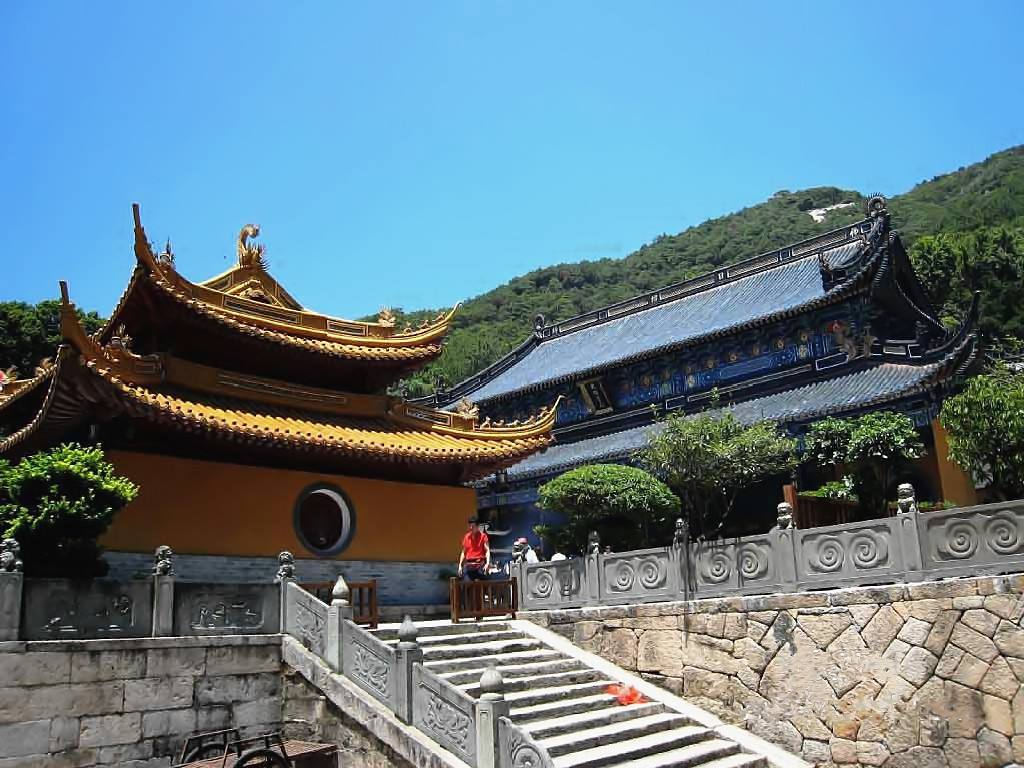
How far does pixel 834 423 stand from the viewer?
49.4ft

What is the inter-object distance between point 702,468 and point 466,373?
4250 cm

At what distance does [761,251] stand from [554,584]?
2402 inches

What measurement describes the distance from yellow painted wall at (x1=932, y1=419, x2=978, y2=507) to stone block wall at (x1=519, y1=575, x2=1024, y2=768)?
853 centimetres

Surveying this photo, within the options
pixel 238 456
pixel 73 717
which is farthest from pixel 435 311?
pixel 73 717

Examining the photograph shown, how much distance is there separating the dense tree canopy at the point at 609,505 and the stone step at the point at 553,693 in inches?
115

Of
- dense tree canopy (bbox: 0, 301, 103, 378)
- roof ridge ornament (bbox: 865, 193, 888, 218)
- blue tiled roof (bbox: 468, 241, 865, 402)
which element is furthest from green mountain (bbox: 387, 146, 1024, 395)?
roof ridge ornament (bbox: 865, 193, 888, 218)

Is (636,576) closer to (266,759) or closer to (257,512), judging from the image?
(266,759)

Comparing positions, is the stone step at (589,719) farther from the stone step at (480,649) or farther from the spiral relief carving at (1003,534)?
the spiral relief carving at (1003,534)

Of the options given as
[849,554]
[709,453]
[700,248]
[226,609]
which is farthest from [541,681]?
[700,248]

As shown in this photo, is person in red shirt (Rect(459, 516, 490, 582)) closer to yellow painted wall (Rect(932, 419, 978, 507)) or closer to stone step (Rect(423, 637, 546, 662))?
stone step (Rect(423, 637, 546, 662))

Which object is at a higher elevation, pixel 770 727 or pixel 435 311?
pixel 435 311

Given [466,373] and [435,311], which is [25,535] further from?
[435,311]

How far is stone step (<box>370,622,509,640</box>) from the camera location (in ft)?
37.9

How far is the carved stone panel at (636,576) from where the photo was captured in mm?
11445
